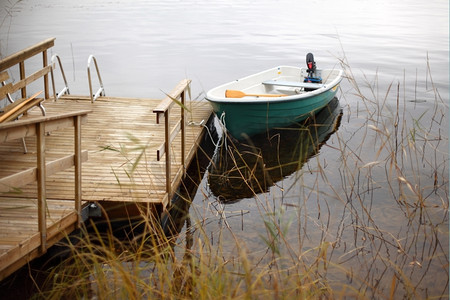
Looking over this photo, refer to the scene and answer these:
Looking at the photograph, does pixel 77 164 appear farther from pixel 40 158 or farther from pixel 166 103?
pixel 166 103

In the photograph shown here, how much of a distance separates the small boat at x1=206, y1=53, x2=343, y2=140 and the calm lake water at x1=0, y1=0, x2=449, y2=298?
0.51 meters

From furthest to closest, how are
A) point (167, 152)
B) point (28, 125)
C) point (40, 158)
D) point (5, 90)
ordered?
point (5, 90)
point (167, 152)
point (40, 158)
point (28, 125)

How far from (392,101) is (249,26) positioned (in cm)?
1434

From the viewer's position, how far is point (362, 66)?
55.0ft

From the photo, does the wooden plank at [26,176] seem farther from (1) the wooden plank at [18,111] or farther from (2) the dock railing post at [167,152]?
(1) the wooden plank at [18,111]

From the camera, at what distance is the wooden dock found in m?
4.24

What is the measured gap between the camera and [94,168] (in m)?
6.25

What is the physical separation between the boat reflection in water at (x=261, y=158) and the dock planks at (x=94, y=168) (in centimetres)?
57

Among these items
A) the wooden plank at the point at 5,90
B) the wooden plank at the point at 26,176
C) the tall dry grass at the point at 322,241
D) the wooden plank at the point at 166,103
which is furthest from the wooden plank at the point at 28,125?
the wooden plank at the point at 5,90

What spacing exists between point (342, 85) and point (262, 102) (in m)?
5.91

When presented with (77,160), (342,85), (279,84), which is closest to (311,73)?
(279,84)

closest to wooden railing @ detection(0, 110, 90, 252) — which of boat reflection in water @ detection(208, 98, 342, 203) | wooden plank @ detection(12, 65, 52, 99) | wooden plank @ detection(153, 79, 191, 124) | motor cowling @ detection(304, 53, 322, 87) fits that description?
wooden plank @ detection(153, 79, 191, 124)

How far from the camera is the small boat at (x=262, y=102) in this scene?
8.41m

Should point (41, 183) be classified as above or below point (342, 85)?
above
